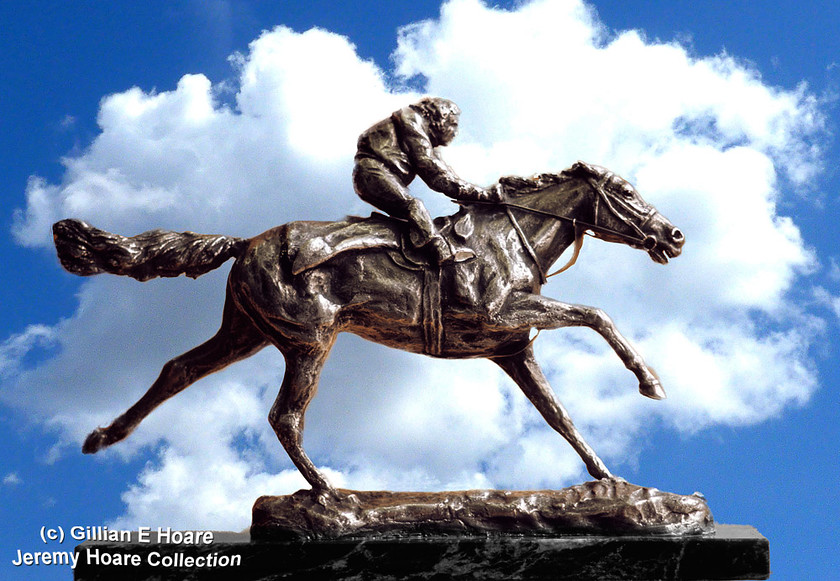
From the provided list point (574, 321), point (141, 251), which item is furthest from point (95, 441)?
point (574, 321)

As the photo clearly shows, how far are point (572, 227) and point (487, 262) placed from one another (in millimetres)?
535

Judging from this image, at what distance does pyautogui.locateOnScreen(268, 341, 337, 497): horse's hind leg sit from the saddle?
0.42 metres

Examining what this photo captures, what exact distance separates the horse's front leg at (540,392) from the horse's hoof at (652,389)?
42 cm

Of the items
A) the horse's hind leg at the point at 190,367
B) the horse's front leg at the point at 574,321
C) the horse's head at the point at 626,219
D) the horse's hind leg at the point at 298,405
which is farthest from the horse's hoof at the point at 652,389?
the horse's hind leg at the point at 190,367

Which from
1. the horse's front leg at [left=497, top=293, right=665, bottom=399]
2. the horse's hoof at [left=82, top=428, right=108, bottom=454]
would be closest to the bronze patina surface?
the horse's front leg at [left=497, top=293, right=665, bottom=399]

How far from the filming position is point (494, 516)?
4691 millimetres

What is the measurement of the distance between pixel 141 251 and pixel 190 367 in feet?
2.15

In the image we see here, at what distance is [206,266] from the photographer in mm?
5012

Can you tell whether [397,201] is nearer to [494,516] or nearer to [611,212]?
[611,212]

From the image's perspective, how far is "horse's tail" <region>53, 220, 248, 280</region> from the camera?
4902 millimetres

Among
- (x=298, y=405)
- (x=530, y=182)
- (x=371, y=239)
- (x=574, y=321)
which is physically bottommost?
(x=298, y=405)

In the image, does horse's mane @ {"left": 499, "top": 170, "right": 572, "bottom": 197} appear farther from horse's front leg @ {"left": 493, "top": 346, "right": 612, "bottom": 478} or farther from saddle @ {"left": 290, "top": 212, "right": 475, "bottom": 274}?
horse's front leg @ {"left": 493, "top": 346, "right": 612, "bottom": 478}

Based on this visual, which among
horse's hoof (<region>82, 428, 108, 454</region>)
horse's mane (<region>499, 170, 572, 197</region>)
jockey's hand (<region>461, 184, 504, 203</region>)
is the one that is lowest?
horse's hoof (<region>82, 428, 108, 454</region>)

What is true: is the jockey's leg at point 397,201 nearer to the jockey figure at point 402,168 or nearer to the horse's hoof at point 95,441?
the jockey figure at point 402,168
